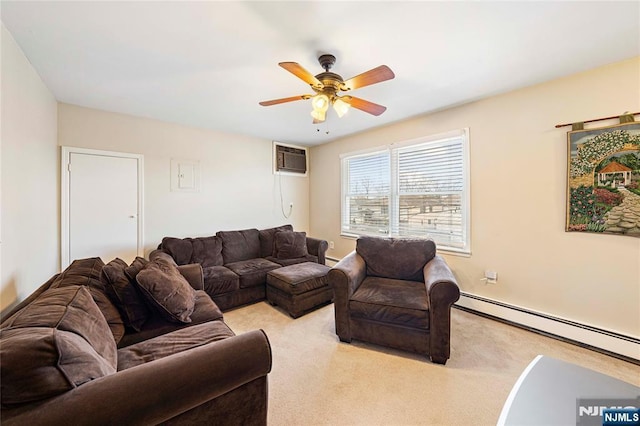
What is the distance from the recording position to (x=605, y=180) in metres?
2.13

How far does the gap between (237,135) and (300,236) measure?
79.6 inches

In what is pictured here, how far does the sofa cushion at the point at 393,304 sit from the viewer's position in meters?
2.03

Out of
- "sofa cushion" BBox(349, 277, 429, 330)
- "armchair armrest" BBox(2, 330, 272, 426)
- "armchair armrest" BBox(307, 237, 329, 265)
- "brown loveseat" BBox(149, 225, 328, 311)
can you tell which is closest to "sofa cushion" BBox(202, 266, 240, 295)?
"brown loveseat" BBox(149, 225, 328, 311)

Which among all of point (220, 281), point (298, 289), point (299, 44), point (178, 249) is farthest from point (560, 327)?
point (178, 249)

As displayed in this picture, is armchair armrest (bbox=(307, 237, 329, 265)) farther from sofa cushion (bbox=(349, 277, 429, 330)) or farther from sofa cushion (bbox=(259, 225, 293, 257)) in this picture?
sofa cushion (bbox=(349, 277, 429, 330))

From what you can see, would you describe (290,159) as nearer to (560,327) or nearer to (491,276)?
(491,276)

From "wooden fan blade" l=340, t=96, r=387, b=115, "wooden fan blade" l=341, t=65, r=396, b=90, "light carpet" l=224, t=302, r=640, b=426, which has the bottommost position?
"light carpet" l=224, t=302, r=640, b=426

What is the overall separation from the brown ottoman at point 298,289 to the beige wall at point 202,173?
157 centimetres

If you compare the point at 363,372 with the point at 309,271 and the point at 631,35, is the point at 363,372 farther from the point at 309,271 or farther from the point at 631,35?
the point at 631,35

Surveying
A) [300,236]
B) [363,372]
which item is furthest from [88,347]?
[300,236]

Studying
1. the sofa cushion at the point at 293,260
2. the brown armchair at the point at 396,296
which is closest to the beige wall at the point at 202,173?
the sofa cushion at the point at 293,260

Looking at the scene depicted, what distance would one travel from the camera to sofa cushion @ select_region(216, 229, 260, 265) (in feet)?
A: 12.0

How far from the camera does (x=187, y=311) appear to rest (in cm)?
177

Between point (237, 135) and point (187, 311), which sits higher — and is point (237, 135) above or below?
above
